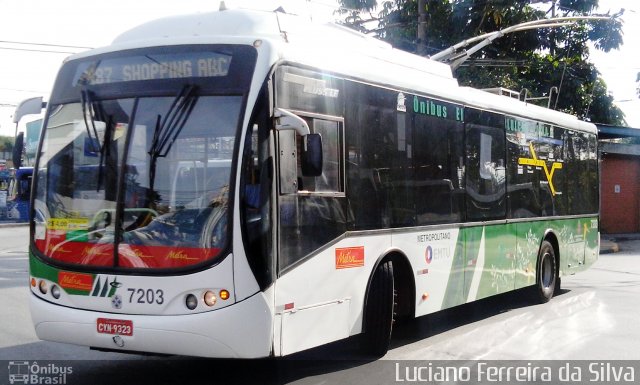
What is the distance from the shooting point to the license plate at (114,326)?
6480mm

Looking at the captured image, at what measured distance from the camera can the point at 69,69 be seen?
7.41m

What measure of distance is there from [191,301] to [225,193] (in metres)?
0.91

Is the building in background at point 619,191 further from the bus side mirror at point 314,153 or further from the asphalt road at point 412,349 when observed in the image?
the bus side mirror at point 314,153

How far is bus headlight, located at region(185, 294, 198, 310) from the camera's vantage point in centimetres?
637

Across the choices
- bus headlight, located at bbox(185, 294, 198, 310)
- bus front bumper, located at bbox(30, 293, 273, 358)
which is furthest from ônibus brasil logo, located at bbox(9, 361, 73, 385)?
bus headlight, located at bbox(185, 294, 198, 310)

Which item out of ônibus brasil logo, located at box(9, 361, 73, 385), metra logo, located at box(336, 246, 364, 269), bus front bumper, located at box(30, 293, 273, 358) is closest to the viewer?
bus front bumper, located at box(30, 293, 273, 358)

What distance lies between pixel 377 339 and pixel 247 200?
2.64 meters

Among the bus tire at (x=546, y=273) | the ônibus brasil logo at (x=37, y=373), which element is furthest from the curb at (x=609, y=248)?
the ônibus brasil logo at (x=37, y=373)

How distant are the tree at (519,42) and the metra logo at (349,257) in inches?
711

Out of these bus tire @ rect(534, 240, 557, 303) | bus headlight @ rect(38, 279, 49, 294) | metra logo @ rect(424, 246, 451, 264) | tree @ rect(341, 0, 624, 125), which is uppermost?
tree @ rect(341, 0, 624, 125)

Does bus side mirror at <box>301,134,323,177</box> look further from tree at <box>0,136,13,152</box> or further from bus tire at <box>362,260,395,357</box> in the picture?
tree at <box>0,136,13,152</box>

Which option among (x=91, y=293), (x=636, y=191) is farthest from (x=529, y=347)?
(x=636, y=191)

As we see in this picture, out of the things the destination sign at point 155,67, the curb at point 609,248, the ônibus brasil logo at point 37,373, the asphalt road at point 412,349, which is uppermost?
the destination sign at point 155,67

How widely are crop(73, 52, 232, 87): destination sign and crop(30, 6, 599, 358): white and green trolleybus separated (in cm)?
1
